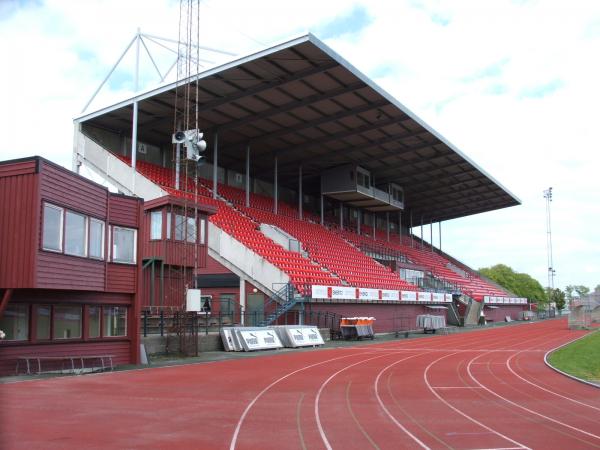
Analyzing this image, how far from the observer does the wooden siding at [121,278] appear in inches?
811

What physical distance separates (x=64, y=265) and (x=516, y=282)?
125290 mm

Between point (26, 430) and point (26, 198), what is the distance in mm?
8605

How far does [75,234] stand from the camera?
18984mm

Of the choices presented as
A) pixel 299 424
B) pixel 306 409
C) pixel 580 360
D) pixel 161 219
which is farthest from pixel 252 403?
pixel 161 219

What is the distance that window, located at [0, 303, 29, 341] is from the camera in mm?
17500

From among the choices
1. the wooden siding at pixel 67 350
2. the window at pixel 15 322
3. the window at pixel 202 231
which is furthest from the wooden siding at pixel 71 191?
the window at pixel 202 231

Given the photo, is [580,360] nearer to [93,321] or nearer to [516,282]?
[93,321]

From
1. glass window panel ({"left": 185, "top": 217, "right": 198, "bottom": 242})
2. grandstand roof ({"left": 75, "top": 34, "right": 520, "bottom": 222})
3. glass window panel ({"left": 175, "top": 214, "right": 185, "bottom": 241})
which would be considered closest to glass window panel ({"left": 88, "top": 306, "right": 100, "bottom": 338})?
glass window panel ({"left": 175, "top": 214, "right": 185, "bottom": 241})

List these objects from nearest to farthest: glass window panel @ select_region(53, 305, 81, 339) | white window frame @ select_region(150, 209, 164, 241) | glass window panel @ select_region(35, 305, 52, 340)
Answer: glass window panel @ select_region(35, 305, 52, 340), glass window panel @ select_region(53, 305, 81, 339), white window frame @ select_region(150, 209, 164, 241)

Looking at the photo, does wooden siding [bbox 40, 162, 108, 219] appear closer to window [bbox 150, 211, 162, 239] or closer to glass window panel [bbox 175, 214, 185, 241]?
window [bbox 150, 211, 162, 239]

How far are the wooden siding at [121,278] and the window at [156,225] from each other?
6.65m

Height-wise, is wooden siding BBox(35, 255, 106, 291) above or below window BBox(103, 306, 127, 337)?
above

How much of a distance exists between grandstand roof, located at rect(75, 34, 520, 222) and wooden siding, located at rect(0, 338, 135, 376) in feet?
52.7

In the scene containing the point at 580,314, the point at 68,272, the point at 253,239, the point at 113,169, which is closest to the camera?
the point at 68,272
